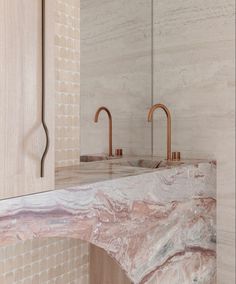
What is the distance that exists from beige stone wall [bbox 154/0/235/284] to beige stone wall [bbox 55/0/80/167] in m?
0.72

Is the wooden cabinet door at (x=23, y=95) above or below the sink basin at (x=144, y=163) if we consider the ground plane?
above

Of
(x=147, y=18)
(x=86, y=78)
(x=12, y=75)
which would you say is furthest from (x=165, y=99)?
(x=12, y=75)

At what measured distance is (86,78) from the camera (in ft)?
6.19

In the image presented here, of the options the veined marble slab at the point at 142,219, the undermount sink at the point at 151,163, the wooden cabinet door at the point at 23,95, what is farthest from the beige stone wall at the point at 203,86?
the wooden cabinet door at the point at 23,95

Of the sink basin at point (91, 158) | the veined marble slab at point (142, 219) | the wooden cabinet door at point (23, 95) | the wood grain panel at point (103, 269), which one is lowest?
the wood grain panel at point (103, 269)

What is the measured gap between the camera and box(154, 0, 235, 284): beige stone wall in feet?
7.13

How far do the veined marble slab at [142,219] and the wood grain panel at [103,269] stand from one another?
0.87ft

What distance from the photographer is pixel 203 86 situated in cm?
225

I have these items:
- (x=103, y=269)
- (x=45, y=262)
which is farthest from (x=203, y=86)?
(x=45, y=262)

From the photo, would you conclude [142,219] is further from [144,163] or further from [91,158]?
[144,163]

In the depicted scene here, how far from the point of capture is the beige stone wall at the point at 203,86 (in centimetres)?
217

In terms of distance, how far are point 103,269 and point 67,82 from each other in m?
0.93

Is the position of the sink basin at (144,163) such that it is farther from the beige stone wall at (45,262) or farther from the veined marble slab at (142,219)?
the beige stone wall at (45,262)

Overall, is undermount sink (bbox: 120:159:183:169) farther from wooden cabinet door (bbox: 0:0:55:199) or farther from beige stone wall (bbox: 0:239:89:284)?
wooden cabinet door (bbox: 0:0:55:199)
